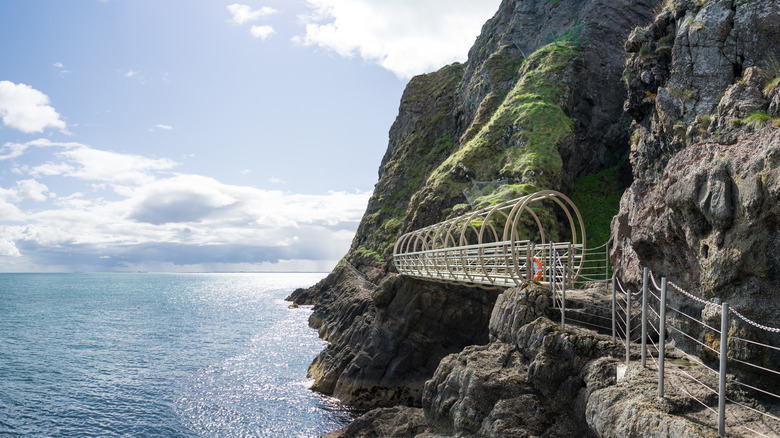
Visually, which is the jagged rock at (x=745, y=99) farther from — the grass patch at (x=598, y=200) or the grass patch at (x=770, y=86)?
the grass patch at (x=598, y=200)

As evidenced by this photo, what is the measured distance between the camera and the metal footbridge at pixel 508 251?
47.4ft

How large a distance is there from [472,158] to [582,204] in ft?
31.9

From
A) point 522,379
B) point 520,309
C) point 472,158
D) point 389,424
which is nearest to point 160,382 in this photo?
point 389,424

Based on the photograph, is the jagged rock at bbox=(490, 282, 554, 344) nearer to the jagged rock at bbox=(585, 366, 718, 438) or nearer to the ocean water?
the jagged rock at bbox=(585, 366, 718, 438)

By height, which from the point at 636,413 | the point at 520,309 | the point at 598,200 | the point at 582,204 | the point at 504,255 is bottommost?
the point at 636,413

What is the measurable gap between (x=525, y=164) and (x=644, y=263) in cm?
2543

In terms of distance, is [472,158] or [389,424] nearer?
[389,424]

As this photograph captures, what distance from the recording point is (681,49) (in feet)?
63.8

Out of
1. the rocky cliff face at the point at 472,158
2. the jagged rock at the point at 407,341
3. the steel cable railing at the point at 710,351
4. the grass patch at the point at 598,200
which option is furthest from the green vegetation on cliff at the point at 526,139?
the steel cable railing at the point at 710,351

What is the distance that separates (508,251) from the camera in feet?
60.6

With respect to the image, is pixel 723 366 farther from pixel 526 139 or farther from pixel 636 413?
pixel 526 139

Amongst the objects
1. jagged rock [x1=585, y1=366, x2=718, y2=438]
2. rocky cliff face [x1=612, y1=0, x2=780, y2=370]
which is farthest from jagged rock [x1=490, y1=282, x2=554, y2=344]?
jagged rock [x1=585, y1=366, x2=718, y2=438]

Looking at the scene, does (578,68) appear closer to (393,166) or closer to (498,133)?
(498,133)

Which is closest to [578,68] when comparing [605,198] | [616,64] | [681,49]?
[616,64]
